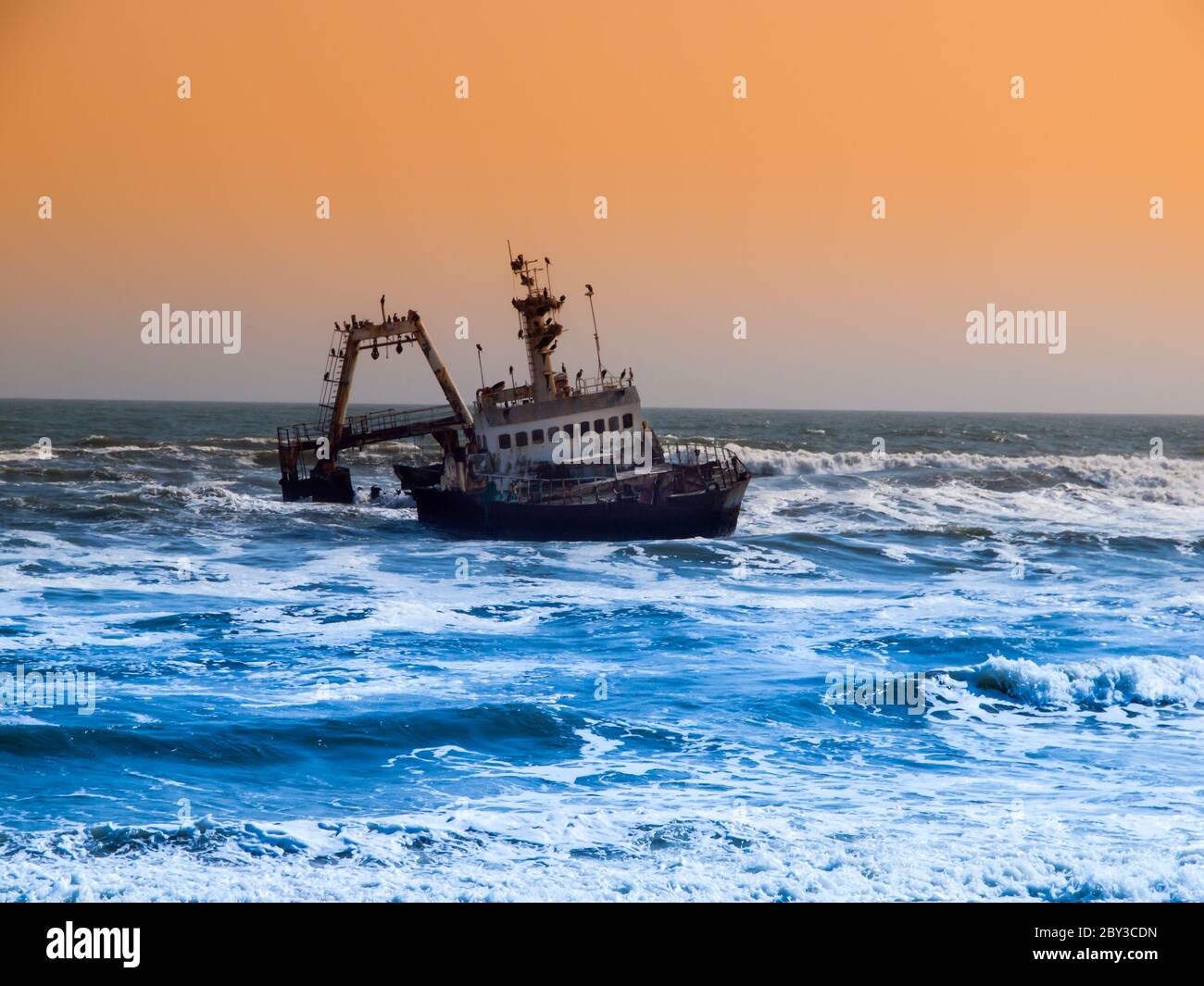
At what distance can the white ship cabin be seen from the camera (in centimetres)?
3844

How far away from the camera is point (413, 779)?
1351cm

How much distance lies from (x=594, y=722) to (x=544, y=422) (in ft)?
76.9

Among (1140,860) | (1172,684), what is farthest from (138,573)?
(1140,860)

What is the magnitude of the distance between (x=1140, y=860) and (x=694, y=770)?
481 cm

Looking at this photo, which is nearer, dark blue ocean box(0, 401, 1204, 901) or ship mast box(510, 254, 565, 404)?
dark blue ocean box(0, 401, 1204, 901)

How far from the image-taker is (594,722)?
1582 cm

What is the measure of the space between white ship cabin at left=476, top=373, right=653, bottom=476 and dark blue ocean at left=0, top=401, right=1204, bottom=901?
4.13 meters

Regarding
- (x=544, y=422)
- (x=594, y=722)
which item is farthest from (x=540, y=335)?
→ (x=594, y=722)
